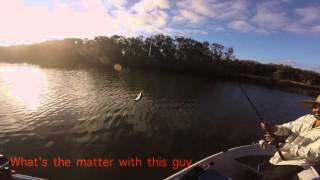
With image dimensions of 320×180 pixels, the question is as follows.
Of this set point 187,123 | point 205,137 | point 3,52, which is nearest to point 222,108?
point 187,123

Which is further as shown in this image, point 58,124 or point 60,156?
point 58,124

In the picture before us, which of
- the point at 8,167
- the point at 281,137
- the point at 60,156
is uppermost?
the point at 281,137

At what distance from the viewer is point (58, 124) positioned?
58.3 feet

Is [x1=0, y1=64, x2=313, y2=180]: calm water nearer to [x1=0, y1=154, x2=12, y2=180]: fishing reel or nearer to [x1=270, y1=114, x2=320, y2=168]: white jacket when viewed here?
[x1=0, y1=154, x2=12, y2=180]: fishing reel

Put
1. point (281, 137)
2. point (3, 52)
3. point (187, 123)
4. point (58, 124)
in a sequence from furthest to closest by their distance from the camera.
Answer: point (3, 52) < point (187, 123) < point (58, 124) < point (281, 137)

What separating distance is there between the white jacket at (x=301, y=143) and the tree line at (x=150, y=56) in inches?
3003

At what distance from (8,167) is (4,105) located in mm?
17791

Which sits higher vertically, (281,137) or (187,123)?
(281,137)

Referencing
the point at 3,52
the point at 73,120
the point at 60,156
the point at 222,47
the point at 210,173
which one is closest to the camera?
the point at 210,173

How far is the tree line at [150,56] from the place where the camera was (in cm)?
8775

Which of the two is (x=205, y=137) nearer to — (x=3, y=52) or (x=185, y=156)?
(x=185, y=156)

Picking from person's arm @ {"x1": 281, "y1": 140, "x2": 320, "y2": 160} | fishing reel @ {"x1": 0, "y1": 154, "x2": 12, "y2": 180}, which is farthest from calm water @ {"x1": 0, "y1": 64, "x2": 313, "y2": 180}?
person's arm @ {"x1": 281, "y1": 140, "x2": 320, "y2": 160}

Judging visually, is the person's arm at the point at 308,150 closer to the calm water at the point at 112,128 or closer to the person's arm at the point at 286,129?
the person's arm at the point at 286,129

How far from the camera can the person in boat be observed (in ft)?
18.5
